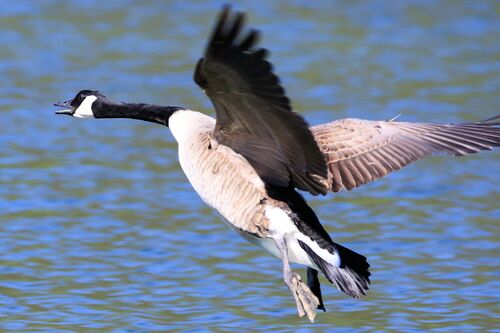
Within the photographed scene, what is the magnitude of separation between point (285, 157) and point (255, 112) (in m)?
0.68

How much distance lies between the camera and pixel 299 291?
23.9ft

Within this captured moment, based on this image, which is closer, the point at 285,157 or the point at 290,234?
the point at 285,157

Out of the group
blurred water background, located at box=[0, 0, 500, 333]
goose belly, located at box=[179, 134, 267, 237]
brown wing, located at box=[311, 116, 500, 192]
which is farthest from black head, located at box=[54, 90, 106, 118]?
brown wing, located at box=[311, 116, 500, 192]

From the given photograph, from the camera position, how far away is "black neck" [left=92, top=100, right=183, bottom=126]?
A: 7.93 metres

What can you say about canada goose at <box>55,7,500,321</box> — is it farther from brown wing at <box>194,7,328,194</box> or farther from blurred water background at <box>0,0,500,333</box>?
blurred water background at <box>0,0,500,333</box>

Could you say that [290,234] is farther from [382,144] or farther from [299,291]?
[382,144]

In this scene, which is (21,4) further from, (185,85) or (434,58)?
(434,58)

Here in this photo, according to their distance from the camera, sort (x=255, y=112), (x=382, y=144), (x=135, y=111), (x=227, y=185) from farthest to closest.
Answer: (x=135, y=111) → (x=382, y=144) → (x=227, y=185) → (x=255, y=112)

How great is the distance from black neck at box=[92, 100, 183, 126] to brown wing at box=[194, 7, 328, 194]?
2.76 feet

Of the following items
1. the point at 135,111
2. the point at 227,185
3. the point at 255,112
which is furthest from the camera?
the point at 135,111

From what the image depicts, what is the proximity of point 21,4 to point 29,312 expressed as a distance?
12.1 m

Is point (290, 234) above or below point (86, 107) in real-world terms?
below

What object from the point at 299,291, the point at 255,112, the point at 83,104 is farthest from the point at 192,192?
the point at 255,112

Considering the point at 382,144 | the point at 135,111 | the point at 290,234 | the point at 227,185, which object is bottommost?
the point at 290,234
